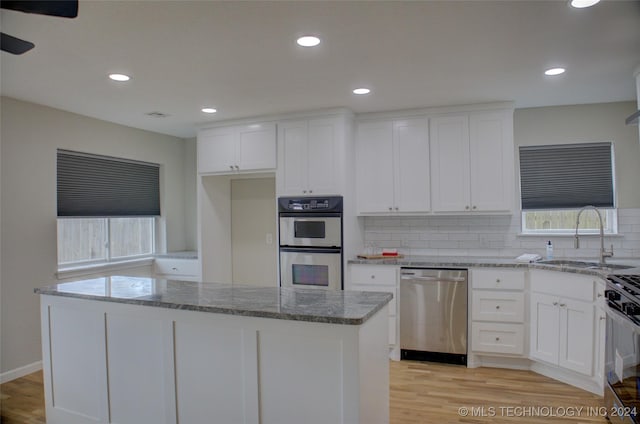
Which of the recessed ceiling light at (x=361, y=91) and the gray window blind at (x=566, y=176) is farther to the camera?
the gray window blind at (x=566, y=176)

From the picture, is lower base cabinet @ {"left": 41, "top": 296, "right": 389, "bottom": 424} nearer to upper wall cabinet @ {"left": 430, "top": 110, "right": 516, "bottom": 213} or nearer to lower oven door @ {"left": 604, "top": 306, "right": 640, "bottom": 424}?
lower oven door @ {"left": 604, "top": 306, "right": 640, "bottom": 424}

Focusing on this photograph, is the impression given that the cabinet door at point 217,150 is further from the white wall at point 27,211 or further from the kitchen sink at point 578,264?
the kitchen sink at point 578,264

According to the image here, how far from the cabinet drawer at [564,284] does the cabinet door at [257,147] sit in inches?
109

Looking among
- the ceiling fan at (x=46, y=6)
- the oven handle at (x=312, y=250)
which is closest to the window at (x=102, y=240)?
the oven handle at (x=312, y=250)

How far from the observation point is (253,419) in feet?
6.99

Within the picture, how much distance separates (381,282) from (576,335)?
168cm

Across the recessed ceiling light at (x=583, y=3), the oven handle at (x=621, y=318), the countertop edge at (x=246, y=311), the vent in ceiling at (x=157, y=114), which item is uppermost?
the vent in ceiling at (x=157, y=114)

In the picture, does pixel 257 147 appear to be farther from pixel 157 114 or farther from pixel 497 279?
pixel 497 279

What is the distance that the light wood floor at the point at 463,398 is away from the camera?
2.96 m

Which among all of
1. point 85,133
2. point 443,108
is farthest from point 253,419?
point 85,133

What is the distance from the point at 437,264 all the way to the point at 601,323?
134 centimetres

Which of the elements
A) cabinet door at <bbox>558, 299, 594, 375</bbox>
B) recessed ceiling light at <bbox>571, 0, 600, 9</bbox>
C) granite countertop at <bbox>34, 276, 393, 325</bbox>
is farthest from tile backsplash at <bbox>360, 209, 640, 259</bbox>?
recessed ceiling light at <bbox>571, 0, 600, 9</bbox>

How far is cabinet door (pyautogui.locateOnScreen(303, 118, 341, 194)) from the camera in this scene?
428 cm

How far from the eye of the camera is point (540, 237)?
14.1ft
